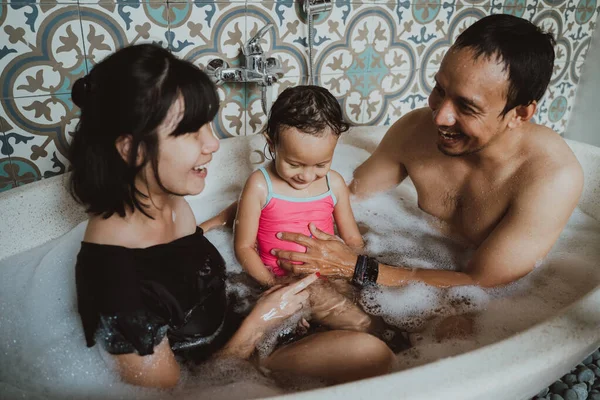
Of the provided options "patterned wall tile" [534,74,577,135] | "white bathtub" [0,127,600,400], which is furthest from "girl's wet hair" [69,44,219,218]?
"patterned wall tile" [534,74,577,135]

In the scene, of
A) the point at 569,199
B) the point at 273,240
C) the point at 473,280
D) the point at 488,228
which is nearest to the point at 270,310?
the point at 273,240

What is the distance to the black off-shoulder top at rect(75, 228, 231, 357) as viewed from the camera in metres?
0.82

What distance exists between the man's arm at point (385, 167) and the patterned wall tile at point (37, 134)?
1072 mm

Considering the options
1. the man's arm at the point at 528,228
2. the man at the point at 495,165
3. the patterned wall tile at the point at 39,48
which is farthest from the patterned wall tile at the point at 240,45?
the man's arm at the point at 528,228

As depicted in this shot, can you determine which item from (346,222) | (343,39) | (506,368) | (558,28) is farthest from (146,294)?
(558,28)

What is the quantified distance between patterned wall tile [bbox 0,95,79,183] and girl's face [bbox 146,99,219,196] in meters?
0.96

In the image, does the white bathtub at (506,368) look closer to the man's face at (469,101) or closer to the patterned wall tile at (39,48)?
the man's face at (469,101)

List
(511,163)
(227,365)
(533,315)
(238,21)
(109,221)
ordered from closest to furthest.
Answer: (109,221), (227,365), (533,315), (511,163), (238,21)

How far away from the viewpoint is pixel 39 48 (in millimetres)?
1531

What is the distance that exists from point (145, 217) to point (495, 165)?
994mm

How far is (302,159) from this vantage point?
1.24 m

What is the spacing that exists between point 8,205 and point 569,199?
5.05 feet

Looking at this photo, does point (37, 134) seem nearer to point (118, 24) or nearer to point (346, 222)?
point (118, 24)

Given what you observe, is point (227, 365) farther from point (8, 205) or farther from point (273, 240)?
point (8, 205)
